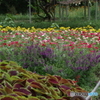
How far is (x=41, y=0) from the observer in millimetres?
21500

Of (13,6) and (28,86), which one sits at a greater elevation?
(28,86)

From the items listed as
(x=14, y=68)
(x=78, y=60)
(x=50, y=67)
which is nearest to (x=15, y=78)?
(x=14, y=68)

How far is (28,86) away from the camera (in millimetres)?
2203

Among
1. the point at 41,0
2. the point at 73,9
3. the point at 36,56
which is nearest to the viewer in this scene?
the point at 36,56

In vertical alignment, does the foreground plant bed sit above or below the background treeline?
above

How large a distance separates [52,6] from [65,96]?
19.7 metres

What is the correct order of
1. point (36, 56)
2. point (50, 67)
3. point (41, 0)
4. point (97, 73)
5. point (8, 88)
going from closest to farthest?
1. point (8, 88)
2. point (50, 67)
3. point (36, 56)
4. point (97, 73)
5. point (41, 0)

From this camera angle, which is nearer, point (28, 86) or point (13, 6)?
point (28, 86)

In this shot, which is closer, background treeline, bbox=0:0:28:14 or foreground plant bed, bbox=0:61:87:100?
foreground plant bed, bbox=0:61:87:100

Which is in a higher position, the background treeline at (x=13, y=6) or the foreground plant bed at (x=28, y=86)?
the foreground plant bed at (x=28, y=86)

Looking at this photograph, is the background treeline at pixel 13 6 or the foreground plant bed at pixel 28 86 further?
the background treeline at pixel 13 6

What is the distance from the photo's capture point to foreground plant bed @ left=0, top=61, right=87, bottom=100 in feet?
6.84

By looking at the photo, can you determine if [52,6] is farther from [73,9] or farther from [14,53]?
[14,53]

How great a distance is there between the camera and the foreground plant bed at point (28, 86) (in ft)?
6.84
